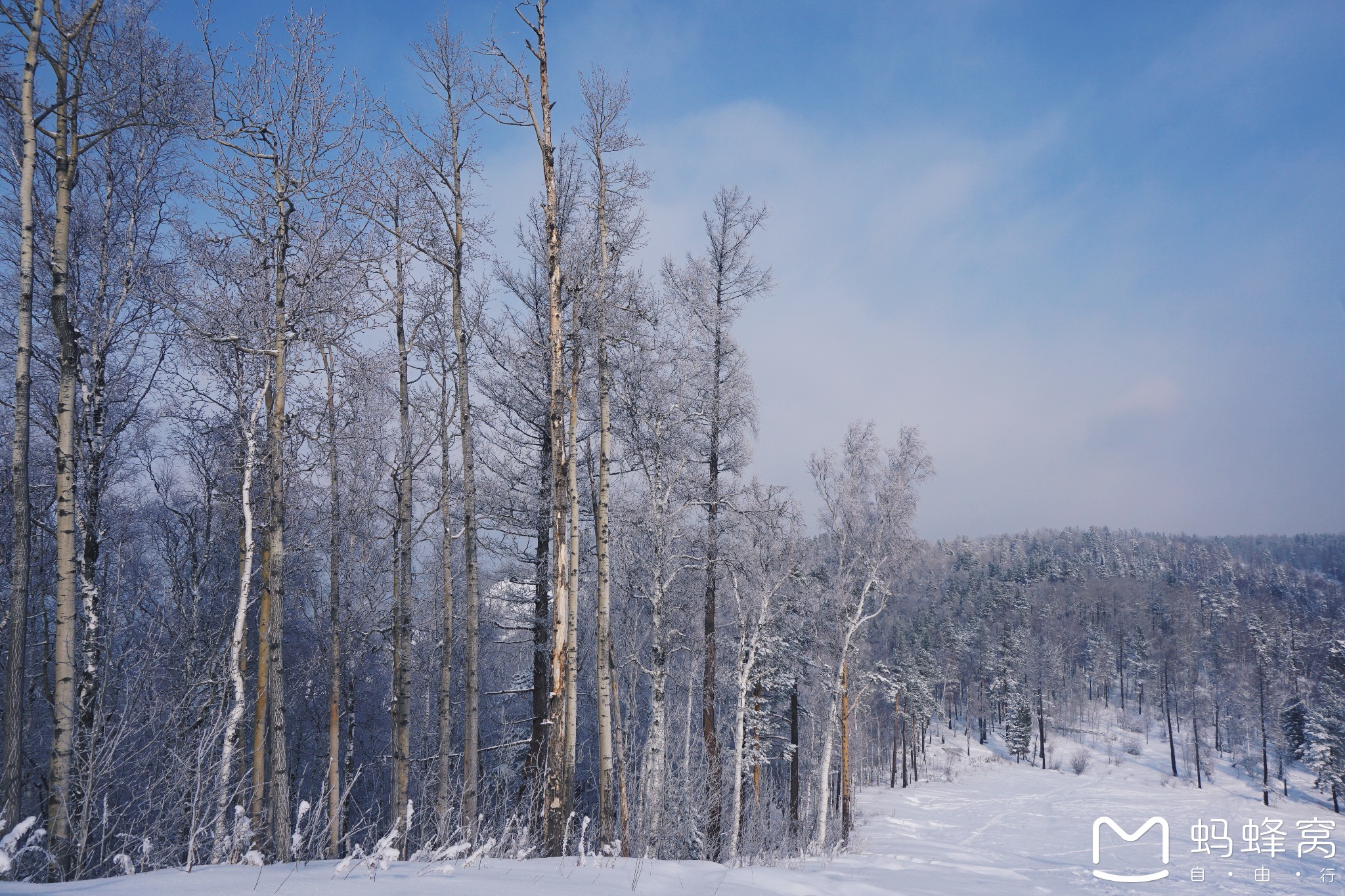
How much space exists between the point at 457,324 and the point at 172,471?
7784mm

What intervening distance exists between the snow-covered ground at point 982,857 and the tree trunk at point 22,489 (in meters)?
2.88

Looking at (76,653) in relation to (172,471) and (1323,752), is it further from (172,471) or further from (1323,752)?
(1323,752)

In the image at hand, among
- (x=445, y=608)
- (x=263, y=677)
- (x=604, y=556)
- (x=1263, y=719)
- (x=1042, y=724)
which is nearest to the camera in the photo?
(x=604, y=556)

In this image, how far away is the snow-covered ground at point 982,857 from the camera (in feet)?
10.4

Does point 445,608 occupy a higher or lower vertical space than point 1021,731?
higher

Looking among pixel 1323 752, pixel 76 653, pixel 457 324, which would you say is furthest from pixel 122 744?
pixel 1323 752

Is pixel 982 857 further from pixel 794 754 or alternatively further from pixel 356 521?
pixel 356 521

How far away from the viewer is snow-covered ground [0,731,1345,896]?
317 cm

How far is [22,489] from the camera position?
5.20m

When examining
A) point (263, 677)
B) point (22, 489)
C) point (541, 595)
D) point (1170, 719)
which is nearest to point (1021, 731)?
point (1170, 719)

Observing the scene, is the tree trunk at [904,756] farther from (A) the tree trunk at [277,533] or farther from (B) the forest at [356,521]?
(A) the tree trunk at [277,533]

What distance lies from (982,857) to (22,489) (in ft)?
63.7

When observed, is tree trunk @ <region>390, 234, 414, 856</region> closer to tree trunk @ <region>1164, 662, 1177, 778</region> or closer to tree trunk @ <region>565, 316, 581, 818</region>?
tree trunk @ <region>565, 316, 581, 818</region>

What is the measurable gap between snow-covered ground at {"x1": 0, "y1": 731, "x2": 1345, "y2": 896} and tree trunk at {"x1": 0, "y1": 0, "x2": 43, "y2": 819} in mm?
2877
